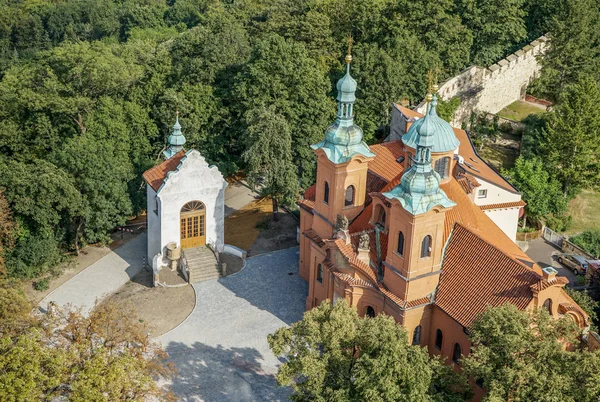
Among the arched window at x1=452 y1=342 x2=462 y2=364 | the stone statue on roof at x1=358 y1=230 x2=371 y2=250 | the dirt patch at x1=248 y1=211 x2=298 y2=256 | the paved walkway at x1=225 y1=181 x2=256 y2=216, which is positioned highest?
the stone statue on roof at x1=358 y1=230 x2=371 y2=250

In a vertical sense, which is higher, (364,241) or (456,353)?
(364,241)

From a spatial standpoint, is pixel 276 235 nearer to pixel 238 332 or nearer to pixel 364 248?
pixel 238 332

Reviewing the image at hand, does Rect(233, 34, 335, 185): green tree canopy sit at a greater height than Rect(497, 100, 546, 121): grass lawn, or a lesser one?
greater

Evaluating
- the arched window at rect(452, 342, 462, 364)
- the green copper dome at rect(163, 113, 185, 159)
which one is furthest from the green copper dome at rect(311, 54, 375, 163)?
the green copper dome at rect(163, 113, 185, 159)

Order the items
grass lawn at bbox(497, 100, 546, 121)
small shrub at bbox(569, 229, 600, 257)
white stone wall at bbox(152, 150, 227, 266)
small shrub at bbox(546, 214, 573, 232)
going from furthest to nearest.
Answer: grass lawn at bbox(497, 100, 546, 121)
small shrub at bbox(546, 214, 573, 232)
small shrub at bbox(569, 229, 600, 257)
white stone wall at bbox(152, 150, 227, 266)

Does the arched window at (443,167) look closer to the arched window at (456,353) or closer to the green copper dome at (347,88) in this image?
the green copper dome at (347,88)

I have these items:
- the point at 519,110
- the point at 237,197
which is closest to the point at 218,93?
the point at 237,197

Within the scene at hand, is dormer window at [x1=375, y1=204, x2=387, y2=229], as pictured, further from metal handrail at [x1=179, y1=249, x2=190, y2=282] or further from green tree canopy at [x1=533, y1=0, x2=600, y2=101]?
green tree canopy at [x1=533, y1=0, x2=600, y2=101]
